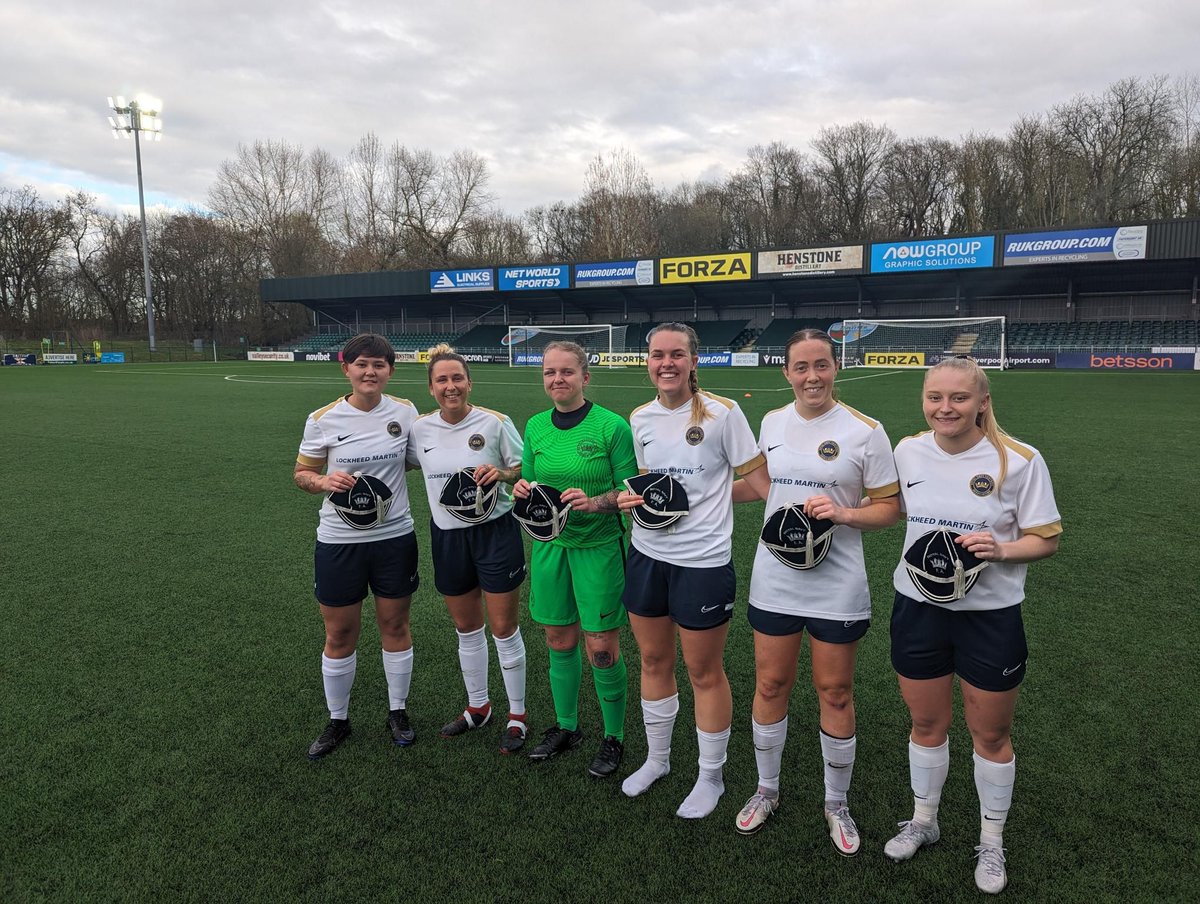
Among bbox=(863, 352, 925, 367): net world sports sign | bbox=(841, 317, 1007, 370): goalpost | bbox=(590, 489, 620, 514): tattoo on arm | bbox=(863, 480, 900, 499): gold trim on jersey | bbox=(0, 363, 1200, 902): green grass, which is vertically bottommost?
bbox=(0, 363, 1200, 902): green grass

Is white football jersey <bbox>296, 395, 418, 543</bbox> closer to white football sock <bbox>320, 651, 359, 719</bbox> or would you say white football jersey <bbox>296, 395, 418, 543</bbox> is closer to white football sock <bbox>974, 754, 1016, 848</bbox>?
white football sock <bbox>320, 651, 359, 719</bbox>

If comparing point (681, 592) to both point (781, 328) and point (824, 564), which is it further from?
point (781, 328)

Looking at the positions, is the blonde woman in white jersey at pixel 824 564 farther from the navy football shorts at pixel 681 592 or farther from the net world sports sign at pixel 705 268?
the net world sports sign at pixel 705 268

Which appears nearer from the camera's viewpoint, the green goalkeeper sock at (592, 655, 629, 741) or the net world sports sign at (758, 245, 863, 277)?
the green goalkeeper sock at (592, 655, 629, 741)

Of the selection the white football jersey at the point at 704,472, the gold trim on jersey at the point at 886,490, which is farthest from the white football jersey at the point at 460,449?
the gold trim on jersey at the point at 886,490

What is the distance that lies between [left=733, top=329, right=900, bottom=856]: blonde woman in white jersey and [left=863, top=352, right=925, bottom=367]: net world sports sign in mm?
35286

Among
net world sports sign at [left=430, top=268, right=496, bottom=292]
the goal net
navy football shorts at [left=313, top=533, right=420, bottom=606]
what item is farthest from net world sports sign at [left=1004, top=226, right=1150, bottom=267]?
navy football shorts at [left=313, top=533, right=420, bottom=606]

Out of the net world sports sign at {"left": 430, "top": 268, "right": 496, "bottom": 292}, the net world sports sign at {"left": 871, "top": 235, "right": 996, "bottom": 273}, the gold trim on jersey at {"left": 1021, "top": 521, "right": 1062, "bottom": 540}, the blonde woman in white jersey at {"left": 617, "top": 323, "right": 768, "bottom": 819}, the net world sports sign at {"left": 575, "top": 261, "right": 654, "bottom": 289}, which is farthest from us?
the net world sports sign at {"left": 430, "top": 268, "right": 496, "bottom": 292}

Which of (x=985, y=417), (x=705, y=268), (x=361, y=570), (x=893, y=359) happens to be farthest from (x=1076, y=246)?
→ (x=361, y=570)

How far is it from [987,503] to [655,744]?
5.70ft

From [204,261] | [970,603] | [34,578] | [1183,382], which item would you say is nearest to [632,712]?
[970,603]

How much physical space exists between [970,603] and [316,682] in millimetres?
3517

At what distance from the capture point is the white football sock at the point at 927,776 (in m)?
2.70

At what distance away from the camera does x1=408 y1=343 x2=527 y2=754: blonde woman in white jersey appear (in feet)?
11.3
